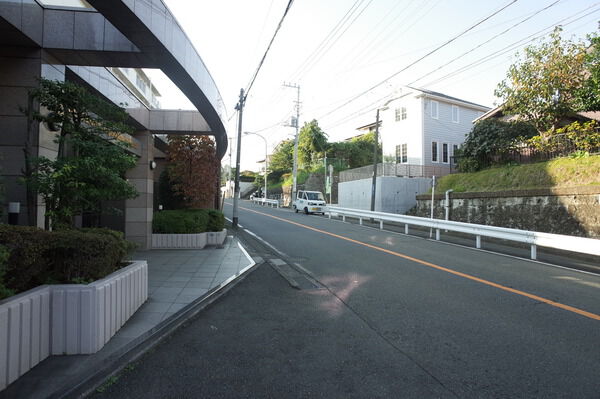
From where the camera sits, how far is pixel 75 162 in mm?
4715

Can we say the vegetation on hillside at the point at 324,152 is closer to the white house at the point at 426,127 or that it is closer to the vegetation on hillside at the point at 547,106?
the white house at the point at 426,127

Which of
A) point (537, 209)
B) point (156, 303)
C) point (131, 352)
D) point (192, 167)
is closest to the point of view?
point (131, 352)

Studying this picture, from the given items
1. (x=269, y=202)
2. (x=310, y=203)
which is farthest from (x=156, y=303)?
(x=269, y=202)

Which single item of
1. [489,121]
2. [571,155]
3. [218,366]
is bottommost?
[218,366]

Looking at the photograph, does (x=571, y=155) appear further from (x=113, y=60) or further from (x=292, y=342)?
(x=113, y=60)

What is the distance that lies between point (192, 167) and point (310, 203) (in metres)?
16.7

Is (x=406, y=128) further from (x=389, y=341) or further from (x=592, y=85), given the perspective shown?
(x=389, y=341)

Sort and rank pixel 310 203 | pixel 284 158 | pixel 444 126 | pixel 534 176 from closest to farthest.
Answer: pixel 534 176
pixel 444 126
pixel 310 203
pixel 284 158

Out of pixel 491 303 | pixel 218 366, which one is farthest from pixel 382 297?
pixel 218 366

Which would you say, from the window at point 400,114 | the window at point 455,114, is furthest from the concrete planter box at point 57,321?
the window at point 455,114

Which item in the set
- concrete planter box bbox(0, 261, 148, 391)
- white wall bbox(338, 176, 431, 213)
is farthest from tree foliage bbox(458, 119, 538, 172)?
concrete planter box bbox(0, 261, 148, 391)

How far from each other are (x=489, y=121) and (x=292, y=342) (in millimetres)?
21395

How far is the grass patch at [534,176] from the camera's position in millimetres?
13282

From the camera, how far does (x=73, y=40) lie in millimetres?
6047
